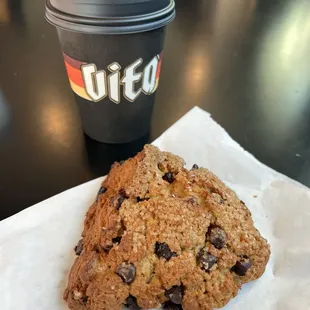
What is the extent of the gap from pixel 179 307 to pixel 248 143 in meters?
0.52

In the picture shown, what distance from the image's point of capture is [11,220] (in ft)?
2.44

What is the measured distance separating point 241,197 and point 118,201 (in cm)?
27

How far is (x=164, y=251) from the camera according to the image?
2.05ft

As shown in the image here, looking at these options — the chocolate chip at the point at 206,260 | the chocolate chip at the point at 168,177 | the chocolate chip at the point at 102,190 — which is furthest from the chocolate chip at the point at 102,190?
the chocolate chip at the point at 206,260

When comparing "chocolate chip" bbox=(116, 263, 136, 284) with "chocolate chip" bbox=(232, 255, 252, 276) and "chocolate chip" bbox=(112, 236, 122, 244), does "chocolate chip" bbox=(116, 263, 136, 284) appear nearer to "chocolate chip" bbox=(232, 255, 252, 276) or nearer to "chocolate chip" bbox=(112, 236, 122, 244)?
"chocolate chip" bbox=(112, 236, 122, 244)

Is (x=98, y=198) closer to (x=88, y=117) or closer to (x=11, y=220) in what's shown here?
(x=11, y=220)

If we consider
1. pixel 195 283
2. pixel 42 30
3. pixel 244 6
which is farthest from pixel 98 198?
pixel 244 6

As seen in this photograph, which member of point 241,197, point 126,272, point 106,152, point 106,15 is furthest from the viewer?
point 106,152

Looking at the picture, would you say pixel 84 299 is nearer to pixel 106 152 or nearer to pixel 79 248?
pixel 79 248

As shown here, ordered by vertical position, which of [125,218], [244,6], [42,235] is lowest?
[244,6]

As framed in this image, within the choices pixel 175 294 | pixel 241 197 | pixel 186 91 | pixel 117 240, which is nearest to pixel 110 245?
pixel 117 240

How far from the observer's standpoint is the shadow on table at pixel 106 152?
96 cm

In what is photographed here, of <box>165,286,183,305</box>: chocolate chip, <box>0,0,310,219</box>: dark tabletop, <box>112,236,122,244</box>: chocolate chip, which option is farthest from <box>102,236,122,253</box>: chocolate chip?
<box>0,0,310,219</box>: dark tabletop

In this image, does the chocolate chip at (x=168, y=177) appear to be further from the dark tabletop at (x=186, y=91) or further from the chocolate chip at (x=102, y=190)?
the dark tabletop at (x=186, y=91)
